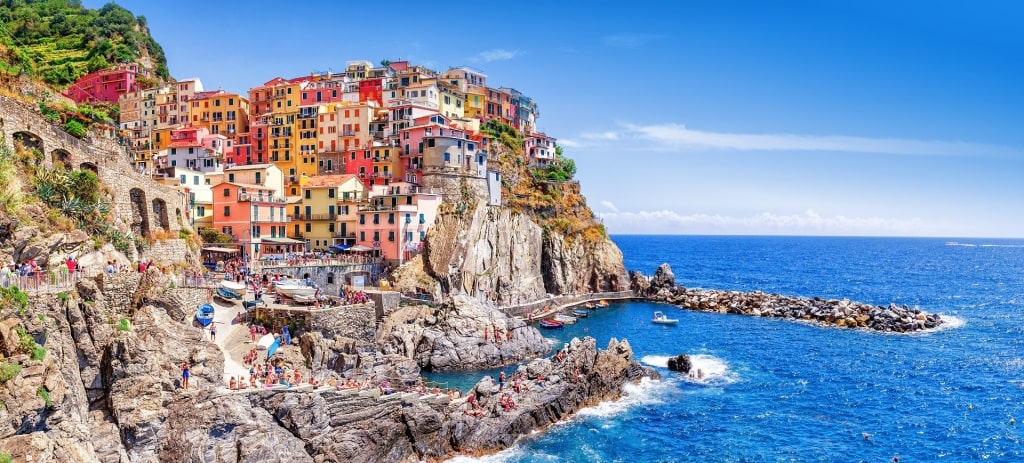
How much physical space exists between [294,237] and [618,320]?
33.3m

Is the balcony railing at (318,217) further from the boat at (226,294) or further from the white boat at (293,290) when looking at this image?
the boat at (226,294)

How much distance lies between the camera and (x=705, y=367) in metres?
51.3

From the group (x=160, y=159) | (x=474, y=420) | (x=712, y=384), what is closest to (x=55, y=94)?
(x=160, y=159)

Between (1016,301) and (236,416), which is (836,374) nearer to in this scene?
(236,416)

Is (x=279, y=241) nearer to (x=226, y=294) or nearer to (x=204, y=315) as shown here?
(x=226, y=294)

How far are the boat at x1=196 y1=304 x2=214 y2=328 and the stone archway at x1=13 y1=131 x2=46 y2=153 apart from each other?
1232cm

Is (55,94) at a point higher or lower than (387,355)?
higher

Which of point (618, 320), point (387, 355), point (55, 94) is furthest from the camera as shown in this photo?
point (618, 320)

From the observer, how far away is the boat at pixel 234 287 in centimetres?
4134

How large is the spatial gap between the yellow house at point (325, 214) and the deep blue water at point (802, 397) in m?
24.0

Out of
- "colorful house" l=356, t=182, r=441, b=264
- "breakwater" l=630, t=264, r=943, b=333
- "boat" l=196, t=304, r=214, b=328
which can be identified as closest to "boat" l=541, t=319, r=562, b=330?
"colorful house" l=356, t=182, r=441, b=264

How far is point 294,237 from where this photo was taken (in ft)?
221

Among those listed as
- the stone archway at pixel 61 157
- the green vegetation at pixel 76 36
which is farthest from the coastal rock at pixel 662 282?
the green vegetation at pixel 76 36

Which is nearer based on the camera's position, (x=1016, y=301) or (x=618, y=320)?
(x=618, y=320)
